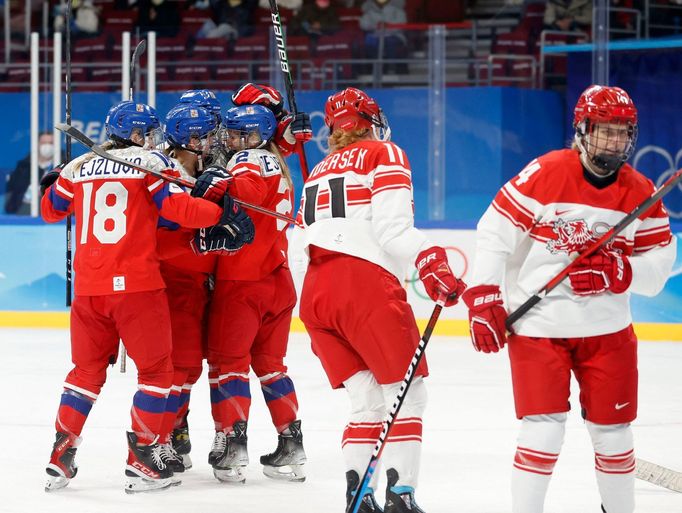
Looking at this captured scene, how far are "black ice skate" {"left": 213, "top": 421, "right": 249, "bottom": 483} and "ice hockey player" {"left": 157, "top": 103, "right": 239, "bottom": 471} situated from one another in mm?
153

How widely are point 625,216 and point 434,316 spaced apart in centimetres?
59

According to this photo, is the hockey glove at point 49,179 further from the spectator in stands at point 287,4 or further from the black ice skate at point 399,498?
the spectator in stands at point 287,4

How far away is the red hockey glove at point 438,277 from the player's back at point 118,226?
0.93 meters

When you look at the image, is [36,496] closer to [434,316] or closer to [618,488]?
[434,316]

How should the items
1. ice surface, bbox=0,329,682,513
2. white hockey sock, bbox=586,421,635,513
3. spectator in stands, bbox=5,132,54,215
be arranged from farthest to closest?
spectator in stands, bbox=5,132,54,215 → ice surface, bbox=0,329,682,513 → white hockey sock, bbox=586,421,635,513

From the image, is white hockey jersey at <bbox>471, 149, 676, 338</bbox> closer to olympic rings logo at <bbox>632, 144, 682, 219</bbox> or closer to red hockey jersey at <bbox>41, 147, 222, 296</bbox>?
red hockey jersey at <bbox>41, 147, 222, 296</bbox>

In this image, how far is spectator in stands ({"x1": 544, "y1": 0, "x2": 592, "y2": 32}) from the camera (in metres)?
9.70

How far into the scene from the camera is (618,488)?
10.3ft

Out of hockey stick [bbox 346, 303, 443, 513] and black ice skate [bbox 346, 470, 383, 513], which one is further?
black ice skate [bbox 346, 470, 383, 513]

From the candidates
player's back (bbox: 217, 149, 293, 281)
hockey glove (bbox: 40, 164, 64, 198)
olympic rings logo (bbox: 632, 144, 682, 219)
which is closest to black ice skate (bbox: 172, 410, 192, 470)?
player's back (bbox: 217, 149, 293, 281)

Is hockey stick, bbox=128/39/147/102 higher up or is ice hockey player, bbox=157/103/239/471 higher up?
hockey stick, bbox=128/39/147/102

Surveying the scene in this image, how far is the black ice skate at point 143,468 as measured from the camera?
3.93 metres

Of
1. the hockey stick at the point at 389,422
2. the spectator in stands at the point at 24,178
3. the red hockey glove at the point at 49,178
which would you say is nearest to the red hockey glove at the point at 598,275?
the hockey stick at the point at 389,422

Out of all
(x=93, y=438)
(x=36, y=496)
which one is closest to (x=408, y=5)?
(x=93, y=438)
